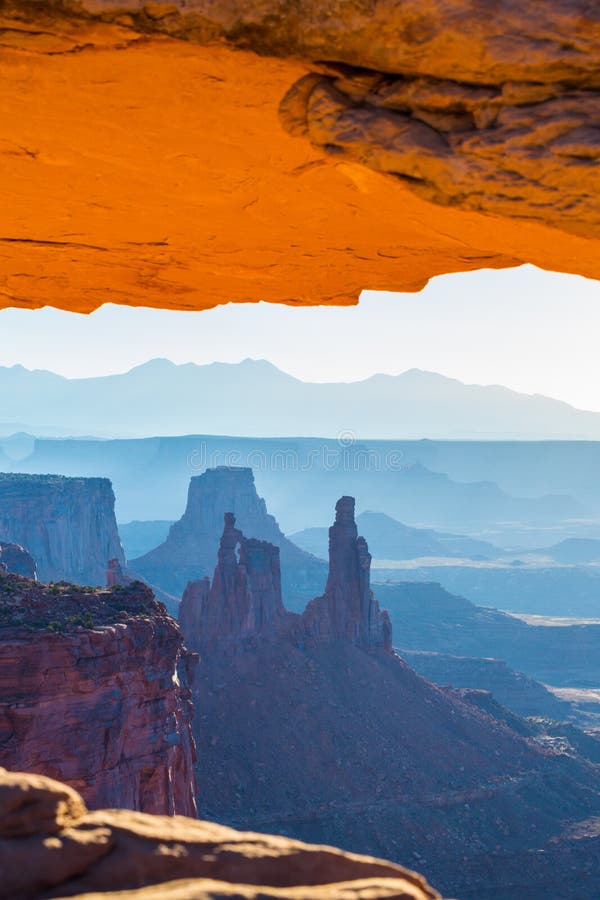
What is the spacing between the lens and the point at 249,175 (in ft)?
26.9

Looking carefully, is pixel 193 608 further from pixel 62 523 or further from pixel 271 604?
pixel 62 523

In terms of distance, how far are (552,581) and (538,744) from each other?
119355 mm

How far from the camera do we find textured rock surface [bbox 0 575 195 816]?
26.4 metres

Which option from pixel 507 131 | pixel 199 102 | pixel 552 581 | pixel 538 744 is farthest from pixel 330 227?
pixel 552 581

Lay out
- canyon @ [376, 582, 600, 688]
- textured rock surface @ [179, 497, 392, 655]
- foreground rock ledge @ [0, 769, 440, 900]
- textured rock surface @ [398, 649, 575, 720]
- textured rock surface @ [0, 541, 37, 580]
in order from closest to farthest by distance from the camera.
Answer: foreground rock ledge @ [0, 769, 440, 900]
textured rock surface @ [179, 497, 392, 655]
textured rock surface @ [0, 541, 37, 580]
textured rock surface @ [398, 649, 575, 720]
canyon @ [376, 582, 600, 688]

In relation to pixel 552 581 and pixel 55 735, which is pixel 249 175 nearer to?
pixel 55 735

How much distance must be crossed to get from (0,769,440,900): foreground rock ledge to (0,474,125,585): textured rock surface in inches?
3708

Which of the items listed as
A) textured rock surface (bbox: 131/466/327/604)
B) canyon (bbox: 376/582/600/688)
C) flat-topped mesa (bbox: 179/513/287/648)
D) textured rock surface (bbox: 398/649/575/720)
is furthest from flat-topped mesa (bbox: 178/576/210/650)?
canyon (bbox: 376/582/600/688)

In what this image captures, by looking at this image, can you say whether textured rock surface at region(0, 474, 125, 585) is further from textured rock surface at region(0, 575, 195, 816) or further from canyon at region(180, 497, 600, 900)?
textured rock surface at region(0, 575, 195, 816)

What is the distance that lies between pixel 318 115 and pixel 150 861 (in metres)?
4.55

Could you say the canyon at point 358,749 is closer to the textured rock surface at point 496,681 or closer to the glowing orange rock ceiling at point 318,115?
the textured rock surface at point 496,681

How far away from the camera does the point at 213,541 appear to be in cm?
12988

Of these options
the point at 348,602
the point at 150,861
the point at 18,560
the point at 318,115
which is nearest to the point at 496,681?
the point at 348,602

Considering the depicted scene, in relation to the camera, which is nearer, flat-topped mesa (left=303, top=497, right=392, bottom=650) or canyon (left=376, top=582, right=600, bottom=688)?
flat-topped mesa (left=303, top=497, right=392, bottom=650)
